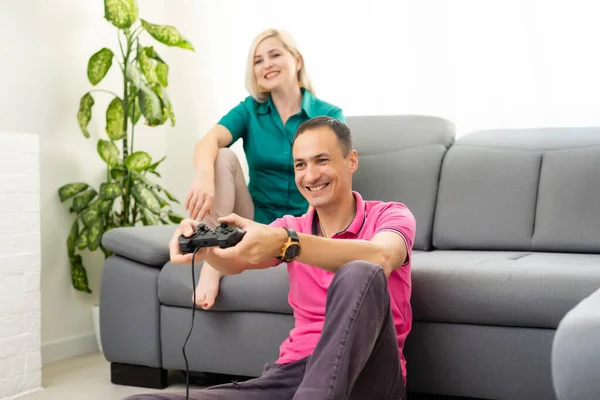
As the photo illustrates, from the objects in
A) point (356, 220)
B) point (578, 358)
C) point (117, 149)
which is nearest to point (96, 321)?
point (117, 149)

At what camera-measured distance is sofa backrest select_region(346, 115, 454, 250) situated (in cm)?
290

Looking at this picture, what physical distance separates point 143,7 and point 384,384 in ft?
9.05

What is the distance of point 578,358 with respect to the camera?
4.23 feet

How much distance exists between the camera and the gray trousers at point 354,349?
148 cm

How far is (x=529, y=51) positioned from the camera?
314 cm

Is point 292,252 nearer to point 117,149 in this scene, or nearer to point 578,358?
point 578,358

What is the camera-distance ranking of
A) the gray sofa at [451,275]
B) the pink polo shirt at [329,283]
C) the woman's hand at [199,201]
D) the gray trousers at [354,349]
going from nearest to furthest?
the gray trousers at [354,349] < the pink polo shirt at [329,283] < the gray sofa at [451,275] < the woman's hand at [199,201]

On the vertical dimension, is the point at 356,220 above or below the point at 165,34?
below

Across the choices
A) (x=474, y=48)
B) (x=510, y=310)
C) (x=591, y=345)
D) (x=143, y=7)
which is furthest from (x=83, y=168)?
(x=591, y=345)

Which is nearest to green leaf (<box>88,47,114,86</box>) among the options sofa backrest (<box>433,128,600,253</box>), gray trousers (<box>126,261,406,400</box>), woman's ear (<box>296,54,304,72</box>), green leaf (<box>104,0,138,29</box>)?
green leaf (<box>104,0,138,29</box>)

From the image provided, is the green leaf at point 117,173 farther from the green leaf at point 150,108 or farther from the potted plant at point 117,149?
the green leaf at point 150,108

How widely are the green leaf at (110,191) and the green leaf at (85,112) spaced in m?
0.22

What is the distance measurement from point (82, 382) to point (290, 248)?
1568 millimetres

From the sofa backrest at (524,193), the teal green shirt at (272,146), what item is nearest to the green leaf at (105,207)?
the teal green shirt at (272,146)
